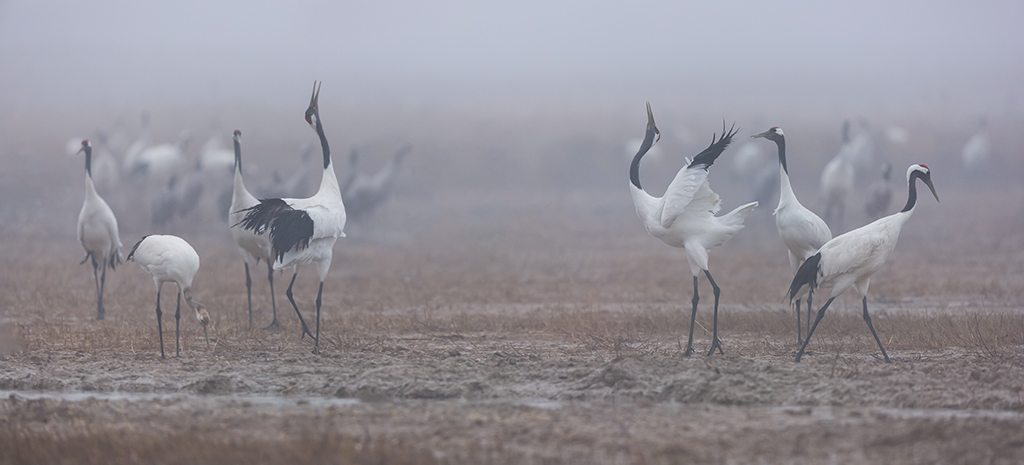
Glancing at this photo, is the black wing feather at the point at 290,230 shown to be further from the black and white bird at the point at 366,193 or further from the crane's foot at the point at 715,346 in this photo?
the black and white bird at the point at 366,193

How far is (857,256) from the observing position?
6578 millimetres

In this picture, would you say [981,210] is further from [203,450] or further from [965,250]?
[203,450]

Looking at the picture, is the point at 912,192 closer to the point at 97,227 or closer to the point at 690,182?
the point at 690,182

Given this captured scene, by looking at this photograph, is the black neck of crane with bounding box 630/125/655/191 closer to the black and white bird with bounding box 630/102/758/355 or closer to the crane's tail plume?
the black and white bird with bounding box 630/102/758/355

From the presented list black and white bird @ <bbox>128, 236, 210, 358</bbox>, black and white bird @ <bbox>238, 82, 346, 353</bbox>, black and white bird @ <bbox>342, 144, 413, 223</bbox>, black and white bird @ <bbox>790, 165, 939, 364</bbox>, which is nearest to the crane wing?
black and white bird @ <bbox>790, 165, 939, 364</bbox>

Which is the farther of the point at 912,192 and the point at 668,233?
the point at 668,233

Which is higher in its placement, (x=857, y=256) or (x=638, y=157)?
(x=638, y=157)

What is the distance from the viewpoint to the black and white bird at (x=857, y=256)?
6.57 metres

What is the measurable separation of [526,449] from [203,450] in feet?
5.01

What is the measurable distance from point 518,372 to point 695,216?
2017mm

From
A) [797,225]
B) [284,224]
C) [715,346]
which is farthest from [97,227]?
[797,225]

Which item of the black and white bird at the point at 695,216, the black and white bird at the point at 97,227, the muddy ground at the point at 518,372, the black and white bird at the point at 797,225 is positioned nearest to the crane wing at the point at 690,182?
the black and white bird at the point at 695,216

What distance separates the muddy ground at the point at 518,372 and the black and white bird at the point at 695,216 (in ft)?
2.60

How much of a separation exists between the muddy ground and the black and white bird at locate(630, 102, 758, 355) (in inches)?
31.2
